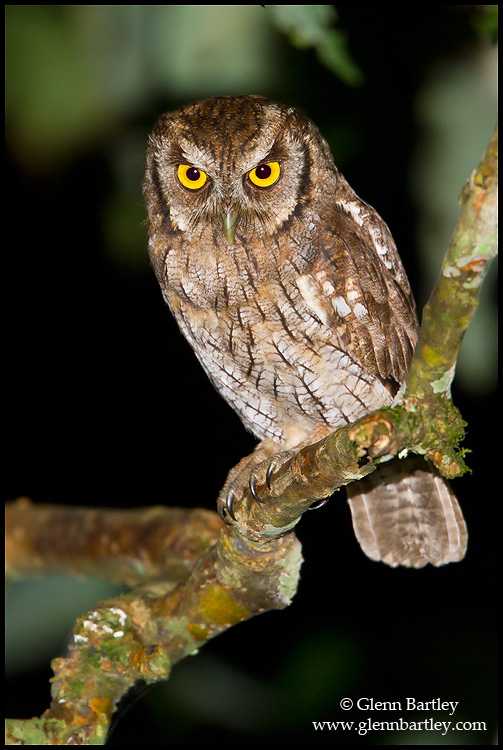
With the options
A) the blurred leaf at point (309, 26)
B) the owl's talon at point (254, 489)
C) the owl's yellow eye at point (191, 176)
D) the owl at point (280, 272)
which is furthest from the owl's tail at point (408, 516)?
the blurred leaf at point (309, 26)

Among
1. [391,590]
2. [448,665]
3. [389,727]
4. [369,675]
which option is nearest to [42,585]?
[389,727]

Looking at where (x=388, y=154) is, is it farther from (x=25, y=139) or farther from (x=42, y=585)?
(x=42, y=585)

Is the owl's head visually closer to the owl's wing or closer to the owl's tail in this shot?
the owl's wing

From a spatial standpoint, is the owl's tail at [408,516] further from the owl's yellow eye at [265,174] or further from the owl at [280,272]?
the owl's yellow eye at [265,174]

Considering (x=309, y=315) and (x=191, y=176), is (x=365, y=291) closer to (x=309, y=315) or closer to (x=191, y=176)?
(x=309, y=315)

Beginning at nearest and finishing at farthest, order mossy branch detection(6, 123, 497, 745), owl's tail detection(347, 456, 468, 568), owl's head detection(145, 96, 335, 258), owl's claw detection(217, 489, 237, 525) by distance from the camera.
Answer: mossy branch detection(6, 123, 497, 745) → owl's head detection(145, 96, 335, 258) → owl's claw detection(217, 489, 237, 525) → owl's tail detection(347, 456, 468, 568)

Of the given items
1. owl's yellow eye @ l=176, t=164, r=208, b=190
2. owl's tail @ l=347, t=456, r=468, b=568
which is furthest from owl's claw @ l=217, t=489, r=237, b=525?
owl's yellow eye @ l=176, t=164, r=208, b=190
